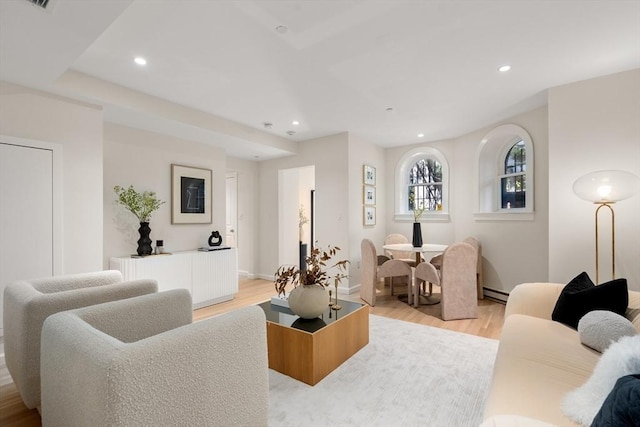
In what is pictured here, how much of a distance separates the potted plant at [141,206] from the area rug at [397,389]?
2.44m

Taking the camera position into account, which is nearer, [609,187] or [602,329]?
[602,329]

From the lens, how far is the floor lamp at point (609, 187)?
8.04 feet

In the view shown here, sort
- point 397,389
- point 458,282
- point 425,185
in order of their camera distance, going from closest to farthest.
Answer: point 397,389, point 458,282, point 425,185

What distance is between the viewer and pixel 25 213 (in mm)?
2598

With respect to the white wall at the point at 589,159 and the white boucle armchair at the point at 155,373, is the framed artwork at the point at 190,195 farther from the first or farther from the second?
the white wall at the point at 589,159

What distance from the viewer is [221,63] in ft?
8.51

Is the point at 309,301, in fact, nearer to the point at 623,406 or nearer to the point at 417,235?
the point at 623,406

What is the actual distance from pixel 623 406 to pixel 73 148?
406cm

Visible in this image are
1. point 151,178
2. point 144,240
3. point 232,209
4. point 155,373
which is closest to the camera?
point 155,373

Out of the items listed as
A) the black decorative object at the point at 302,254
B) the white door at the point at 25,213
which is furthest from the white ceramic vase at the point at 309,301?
the black decorative object at the point at 302,254

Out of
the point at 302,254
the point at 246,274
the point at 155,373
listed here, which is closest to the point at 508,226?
the point at 302,254

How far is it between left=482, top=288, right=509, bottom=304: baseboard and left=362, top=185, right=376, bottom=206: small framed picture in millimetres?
2298

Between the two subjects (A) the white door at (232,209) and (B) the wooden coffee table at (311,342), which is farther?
(A) the white door at (232,209)

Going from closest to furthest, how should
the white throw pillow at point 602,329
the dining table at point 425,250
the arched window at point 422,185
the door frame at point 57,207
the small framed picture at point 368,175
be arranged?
1. the white throw pillow at point 602,329
2. the door frame at point 57,207
3. the dining table at point 425,250
4. the small framed picture at point 368,175
5. the arched window at point 422,185
